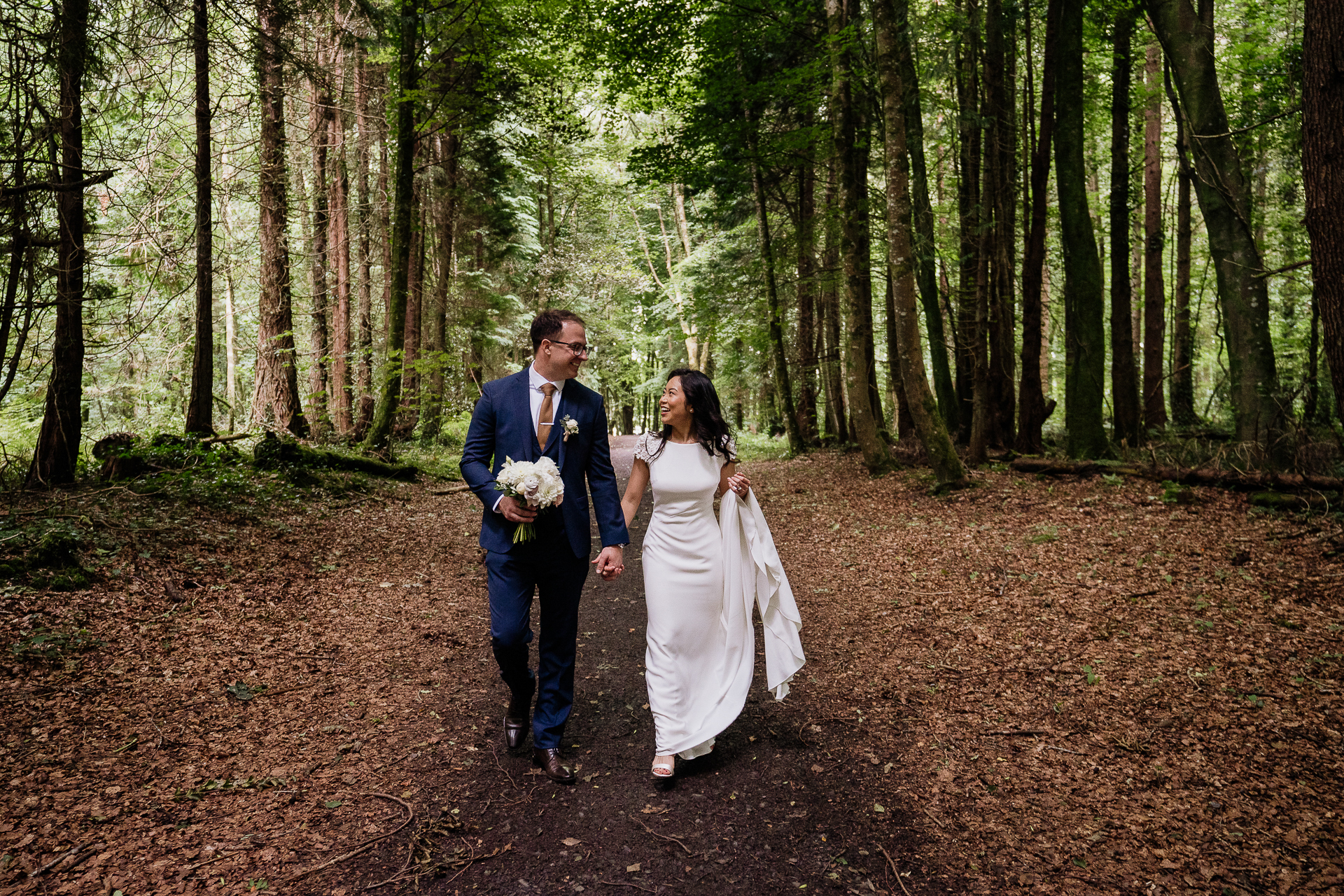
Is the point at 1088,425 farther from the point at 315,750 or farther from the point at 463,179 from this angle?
the point at 463,179

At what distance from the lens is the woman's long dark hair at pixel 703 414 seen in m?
4.23

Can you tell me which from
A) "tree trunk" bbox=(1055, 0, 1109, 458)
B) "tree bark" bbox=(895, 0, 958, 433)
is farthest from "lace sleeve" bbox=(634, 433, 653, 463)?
"tree bark" bbox=(895, 0, 958, 433)

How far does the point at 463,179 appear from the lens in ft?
64.1

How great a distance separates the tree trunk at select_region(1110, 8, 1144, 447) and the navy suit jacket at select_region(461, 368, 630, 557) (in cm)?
1106

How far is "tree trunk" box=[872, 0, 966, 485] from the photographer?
33.0 ft

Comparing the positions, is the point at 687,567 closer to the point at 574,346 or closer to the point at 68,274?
the point at 574,346

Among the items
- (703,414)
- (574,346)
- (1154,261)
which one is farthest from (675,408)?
(1154,261)

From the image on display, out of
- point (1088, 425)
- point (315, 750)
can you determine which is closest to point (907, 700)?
point (315, 750)

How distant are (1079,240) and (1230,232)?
2.51 m

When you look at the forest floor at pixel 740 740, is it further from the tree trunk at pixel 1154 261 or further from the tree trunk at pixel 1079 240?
the tree trunk at pixel 1154 261

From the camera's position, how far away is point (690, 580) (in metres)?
4.19

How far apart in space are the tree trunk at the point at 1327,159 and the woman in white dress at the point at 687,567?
3.34 metres

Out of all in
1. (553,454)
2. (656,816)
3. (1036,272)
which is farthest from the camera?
(1036,272)

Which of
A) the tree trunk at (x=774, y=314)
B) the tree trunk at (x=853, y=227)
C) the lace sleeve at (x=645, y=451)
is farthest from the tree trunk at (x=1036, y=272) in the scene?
the lace sleeve at (x=645, y=451)
